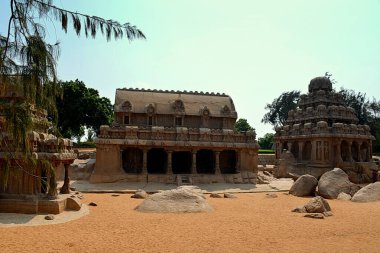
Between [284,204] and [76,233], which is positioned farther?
[284,204]

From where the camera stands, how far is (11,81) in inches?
209

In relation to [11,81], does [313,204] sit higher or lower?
lower

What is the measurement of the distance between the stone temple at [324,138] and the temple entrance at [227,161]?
6.62m

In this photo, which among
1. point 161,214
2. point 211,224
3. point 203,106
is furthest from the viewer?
point 203,106

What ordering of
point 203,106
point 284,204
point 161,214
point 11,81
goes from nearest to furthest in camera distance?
1. point 11,81
2. point 161,214
3. point 284,204
4. point 203,106

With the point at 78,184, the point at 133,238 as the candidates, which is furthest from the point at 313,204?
the point at 78,184

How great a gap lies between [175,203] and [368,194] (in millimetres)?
12776

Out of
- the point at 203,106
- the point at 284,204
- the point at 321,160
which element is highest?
the point at 203,106

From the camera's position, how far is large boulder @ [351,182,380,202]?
846 inches

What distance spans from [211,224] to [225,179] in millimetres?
16015

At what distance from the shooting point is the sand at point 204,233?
36.0 feet

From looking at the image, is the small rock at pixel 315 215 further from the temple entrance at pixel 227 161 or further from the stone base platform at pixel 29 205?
the temple entrance at pixel 227 161

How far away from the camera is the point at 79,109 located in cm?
5112

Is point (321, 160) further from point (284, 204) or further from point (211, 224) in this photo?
point (211, 224)
